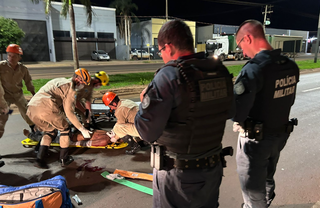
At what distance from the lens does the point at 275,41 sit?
31047mm

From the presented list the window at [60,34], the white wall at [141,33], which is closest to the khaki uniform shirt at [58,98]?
the window at [60,34]

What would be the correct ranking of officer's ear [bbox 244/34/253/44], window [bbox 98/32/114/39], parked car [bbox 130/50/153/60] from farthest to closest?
window [bbox 98/32/114/39] < parked car [bbox 130/50/153/60] < officer's ear [bbox 244/34/253/44]

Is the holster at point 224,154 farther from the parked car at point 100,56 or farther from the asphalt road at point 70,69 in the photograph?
the parked car at point 100,56

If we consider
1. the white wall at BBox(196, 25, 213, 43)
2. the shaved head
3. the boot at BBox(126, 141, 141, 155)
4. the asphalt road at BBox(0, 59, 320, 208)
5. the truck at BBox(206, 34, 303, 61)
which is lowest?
Result: the asphalt road at BBox(0, 59, 320, 208)

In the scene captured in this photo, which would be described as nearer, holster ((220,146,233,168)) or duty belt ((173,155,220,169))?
duty belt ((173,155,220,169))

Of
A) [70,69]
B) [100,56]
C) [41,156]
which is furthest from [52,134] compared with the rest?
[100,56]

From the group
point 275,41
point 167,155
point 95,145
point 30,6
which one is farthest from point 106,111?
point 275,41

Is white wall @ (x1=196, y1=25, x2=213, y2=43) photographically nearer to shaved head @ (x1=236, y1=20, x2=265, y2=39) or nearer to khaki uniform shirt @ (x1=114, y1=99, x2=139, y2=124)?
khaki uniform shirt @ (x1=114, y1=99, x2=139, y2=124)

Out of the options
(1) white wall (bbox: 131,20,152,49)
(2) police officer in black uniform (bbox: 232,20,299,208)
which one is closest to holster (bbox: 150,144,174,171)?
(2) police officer in black uniform (bbox: 232,20,299,208)

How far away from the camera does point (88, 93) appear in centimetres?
478

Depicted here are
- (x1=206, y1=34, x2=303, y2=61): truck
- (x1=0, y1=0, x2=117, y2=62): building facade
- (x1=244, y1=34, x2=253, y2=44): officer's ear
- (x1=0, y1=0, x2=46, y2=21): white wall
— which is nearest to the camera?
(x1=244, y1=34, x2=253, y2=44): officer's ear

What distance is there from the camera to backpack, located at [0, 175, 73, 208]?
2.22m

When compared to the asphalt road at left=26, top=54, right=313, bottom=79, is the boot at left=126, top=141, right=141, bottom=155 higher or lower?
lower

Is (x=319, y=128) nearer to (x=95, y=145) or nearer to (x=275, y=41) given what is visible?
(x=95, y=145)
